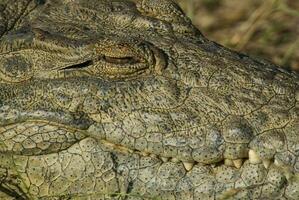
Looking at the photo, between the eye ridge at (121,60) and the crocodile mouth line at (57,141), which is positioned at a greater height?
the eye ridge at (121,60)

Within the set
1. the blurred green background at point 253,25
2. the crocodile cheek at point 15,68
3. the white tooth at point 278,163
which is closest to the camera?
the white tooth at point 278,163

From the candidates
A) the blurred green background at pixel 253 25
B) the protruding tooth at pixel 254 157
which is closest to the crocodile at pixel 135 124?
the protruding tooth at pixel 254 157

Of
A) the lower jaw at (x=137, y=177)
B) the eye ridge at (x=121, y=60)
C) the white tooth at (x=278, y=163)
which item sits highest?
the eye ridge at (x=121, y=60)

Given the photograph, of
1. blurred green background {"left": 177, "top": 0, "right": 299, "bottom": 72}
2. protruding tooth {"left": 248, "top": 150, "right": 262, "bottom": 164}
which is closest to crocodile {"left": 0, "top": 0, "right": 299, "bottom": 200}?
protruding tooth {"left": 248, "top": 150, "right": 262, "bottom": 164}

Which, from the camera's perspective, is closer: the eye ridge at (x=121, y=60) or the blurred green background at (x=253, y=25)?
the eye ridge at (x=121, y=60)

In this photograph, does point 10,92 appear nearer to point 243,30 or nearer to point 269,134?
point 269,134

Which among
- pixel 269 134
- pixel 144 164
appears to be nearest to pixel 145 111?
pixel 144 164

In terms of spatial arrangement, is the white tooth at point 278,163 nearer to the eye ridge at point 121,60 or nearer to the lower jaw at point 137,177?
the lower jaw at point 137,177
